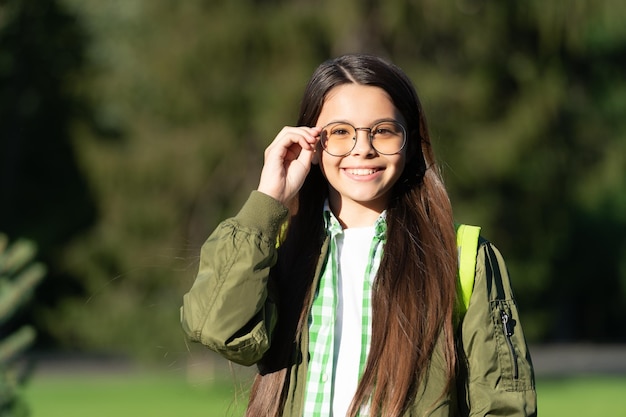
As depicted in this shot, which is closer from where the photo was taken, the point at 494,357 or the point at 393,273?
the point at 494,357

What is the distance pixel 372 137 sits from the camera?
283cm

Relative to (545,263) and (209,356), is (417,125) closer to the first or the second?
(209,356)

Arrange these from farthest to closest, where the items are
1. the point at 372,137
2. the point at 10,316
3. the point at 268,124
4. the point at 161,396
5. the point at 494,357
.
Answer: the point at 161,396
the point at 268,124
the point at 10,316
the point at 372,137
the point at 494,357

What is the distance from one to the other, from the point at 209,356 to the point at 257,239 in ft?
41.1

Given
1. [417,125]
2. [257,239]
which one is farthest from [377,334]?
[417,125]

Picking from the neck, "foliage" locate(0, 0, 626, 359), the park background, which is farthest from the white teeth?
"foliage" locate(0, 0, 626, 359)

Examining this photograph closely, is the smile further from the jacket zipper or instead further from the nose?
the jacket zipper

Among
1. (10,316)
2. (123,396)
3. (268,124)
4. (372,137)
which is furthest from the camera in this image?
(123,396)

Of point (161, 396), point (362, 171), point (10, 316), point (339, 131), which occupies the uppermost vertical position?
point (339, 131)

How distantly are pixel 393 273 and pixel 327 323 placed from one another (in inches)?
8.1

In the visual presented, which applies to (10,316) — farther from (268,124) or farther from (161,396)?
(161,396)

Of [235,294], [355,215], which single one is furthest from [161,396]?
[235,294]

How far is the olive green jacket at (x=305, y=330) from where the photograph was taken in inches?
102

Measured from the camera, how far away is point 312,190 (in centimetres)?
303
